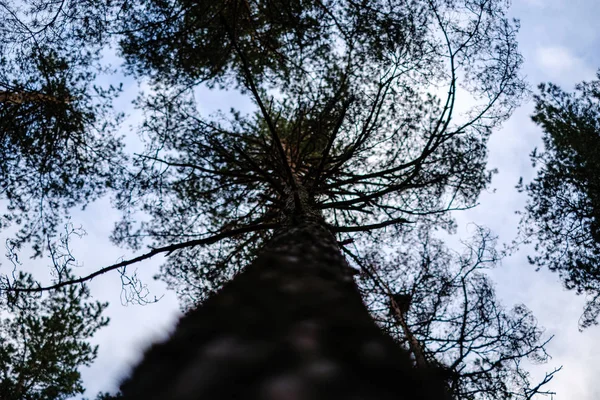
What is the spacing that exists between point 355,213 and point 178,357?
6921mm

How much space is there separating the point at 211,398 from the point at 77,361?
1534 cm

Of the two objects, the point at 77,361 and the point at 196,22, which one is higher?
the point at 196,22

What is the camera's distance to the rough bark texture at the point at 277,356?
0.63 m

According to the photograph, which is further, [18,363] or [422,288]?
[18,363]

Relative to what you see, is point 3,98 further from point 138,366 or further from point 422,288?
point 422,288

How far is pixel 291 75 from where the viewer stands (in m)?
6.88

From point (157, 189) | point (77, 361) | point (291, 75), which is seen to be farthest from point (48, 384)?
point (291, 75)

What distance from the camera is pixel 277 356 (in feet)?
2.35

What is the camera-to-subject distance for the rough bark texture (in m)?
0.63

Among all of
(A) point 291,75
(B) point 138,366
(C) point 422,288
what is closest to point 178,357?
(B) point 138,366

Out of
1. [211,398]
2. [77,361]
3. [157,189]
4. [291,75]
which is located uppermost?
[291,75]

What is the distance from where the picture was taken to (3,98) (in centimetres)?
579

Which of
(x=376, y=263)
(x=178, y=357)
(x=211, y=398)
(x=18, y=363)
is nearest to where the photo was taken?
(x=211, y=398)

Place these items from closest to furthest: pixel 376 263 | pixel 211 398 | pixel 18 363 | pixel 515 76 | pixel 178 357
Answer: pixel 211 398 < pixel 178 357 < pixel 515 76 < pixel 376 263 < pixel 18 363
